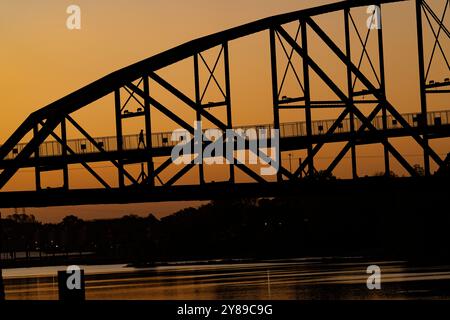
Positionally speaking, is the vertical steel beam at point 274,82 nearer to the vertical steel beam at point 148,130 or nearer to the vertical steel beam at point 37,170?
the vertical steel beam at point 148,130

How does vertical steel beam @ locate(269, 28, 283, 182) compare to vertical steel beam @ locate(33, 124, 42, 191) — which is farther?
vertical steel beam @ locate(33, 124, 42, 191)

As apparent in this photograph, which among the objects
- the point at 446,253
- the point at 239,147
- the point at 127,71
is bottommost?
the point at 446,253

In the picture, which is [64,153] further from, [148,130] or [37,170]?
[148,130]

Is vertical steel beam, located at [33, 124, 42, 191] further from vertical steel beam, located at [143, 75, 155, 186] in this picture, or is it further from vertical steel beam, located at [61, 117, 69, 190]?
vertical steel beam, located at [143, 75, 155, 186]

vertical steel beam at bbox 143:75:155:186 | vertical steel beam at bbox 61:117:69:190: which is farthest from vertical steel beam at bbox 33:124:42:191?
vertical steel beam at bbox 143:75:155:186

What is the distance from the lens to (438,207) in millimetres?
127688

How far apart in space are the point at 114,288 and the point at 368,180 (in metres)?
41.3

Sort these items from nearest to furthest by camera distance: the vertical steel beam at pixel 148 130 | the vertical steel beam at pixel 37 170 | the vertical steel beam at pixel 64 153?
the vertical steel beam at pixel 148 130
the vertical steel beam at pixel 64 153
the vertical steel beam at pixel 37 170

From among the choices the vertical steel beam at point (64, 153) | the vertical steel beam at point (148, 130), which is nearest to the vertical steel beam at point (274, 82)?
the vertical steel beam at point (148, 130)

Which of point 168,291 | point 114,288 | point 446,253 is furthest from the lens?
point 446,253
